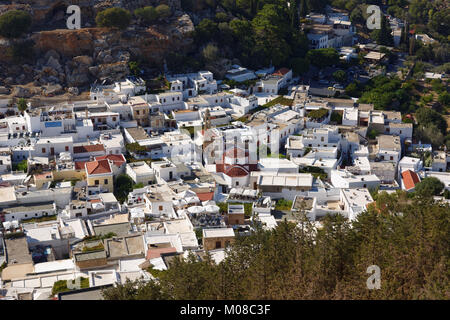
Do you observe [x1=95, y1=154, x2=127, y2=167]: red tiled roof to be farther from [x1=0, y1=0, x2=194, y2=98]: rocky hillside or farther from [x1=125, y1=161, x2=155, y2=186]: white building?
[x1=0, y1=0, x2=194, y2=98]: rocky hillside

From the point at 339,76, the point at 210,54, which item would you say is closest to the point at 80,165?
the point at 210,54

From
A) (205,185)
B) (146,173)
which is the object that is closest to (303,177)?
(205,185)

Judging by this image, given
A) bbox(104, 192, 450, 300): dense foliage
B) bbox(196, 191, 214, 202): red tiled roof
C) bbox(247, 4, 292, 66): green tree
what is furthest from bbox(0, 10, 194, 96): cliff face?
bbox(104, 192, 450, 300): dense foliage

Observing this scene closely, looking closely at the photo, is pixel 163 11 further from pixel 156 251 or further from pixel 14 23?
pixel 156 251

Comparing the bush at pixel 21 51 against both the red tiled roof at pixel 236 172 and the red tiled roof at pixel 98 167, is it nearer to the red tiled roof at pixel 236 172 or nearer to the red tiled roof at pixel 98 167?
the red tiled roof at pixel 98 167

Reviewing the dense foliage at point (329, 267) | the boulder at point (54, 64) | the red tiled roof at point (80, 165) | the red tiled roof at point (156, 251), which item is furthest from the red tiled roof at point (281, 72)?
the dense foliage at point (329, 267)

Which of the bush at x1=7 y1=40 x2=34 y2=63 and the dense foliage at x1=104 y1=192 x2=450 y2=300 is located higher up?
the bush at x1=7 y1=40 x2=34 y2=63
